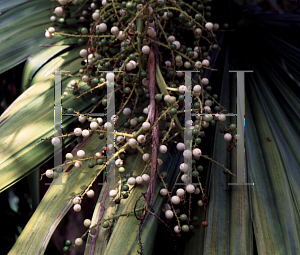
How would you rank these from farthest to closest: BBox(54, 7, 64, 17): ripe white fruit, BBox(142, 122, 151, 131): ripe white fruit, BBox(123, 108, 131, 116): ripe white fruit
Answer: BBox(54, 7, 64, 17): ripe white fruit → BBox(123, 108, 131, 116): ripe white fruit → BBox(142, 122, 151, 131): ripe white fruit

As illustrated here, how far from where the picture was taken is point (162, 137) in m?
0.49

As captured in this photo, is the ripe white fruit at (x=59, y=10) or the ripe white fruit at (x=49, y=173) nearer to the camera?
the ripe white fruit at (x=49, y=173)

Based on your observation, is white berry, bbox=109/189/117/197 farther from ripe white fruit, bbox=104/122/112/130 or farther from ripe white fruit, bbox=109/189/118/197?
ripe white fruit, bbox=104/122/112/130

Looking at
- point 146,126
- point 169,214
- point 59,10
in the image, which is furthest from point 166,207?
point 59,10

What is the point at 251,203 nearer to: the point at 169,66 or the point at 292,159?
the point at 292,159

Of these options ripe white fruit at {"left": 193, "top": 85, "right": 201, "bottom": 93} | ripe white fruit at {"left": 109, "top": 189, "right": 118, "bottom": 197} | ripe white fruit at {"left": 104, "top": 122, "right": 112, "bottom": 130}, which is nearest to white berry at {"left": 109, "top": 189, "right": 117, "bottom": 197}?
ripe white fruit at {"left": 109, "top": 189, "right": 118, "bottom": 197}

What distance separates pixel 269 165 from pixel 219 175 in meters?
0.09

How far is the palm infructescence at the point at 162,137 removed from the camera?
43 cm

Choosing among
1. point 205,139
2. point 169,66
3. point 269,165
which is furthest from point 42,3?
point 269,165

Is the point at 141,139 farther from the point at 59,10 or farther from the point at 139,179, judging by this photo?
the point at 59,10

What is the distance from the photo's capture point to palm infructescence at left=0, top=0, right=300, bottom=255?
1.42ft

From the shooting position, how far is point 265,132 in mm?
542

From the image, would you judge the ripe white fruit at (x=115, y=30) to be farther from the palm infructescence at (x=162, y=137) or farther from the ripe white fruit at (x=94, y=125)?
the ripe white fruit at (x=94, y=125)

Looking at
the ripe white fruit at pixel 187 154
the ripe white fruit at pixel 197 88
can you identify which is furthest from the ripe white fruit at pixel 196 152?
the ripe white fruit at pixel 197 88
